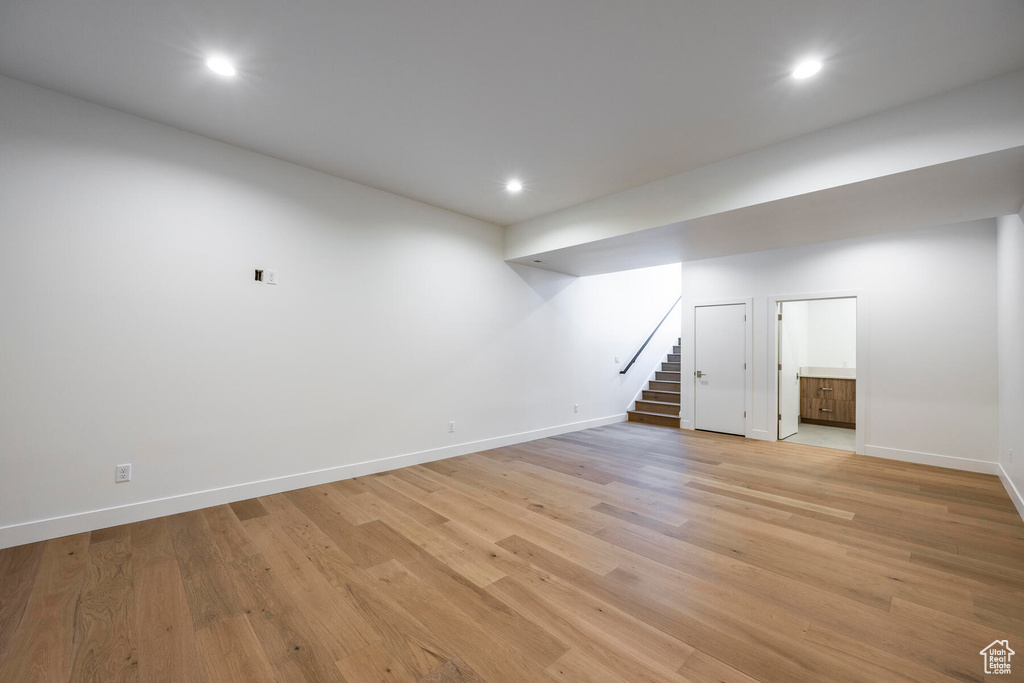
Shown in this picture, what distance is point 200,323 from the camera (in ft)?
10.3

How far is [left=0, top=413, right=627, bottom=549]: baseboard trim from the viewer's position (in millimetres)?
2537

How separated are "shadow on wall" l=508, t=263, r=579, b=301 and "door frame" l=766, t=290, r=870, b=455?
2957mm

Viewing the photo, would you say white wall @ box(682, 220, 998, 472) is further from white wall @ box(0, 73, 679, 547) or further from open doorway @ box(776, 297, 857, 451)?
white wall @ box(0, 73, 679, 547)

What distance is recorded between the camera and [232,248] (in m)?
3.29

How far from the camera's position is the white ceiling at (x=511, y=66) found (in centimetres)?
196

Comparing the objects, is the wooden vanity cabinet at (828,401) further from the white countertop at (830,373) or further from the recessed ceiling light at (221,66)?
the recessed ceiling light at (221,66)

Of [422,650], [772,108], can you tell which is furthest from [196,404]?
[772,108]

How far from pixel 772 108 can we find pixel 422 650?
3647mm

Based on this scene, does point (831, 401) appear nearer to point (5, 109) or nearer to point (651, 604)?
point (651, 604)

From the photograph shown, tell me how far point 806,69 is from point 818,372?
22.6 ft

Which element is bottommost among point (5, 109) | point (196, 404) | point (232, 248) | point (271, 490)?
point (271, 490)

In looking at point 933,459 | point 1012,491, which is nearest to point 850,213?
point 1012,491

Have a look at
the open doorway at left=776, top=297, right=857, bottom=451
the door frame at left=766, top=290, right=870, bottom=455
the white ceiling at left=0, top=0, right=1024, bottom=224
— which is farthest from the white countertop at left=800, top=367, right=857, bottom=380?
the white ceiling at left=0, top=0, right=1024, bottom=224

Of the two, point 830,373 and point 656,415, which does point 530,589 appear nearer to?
point 656,415
